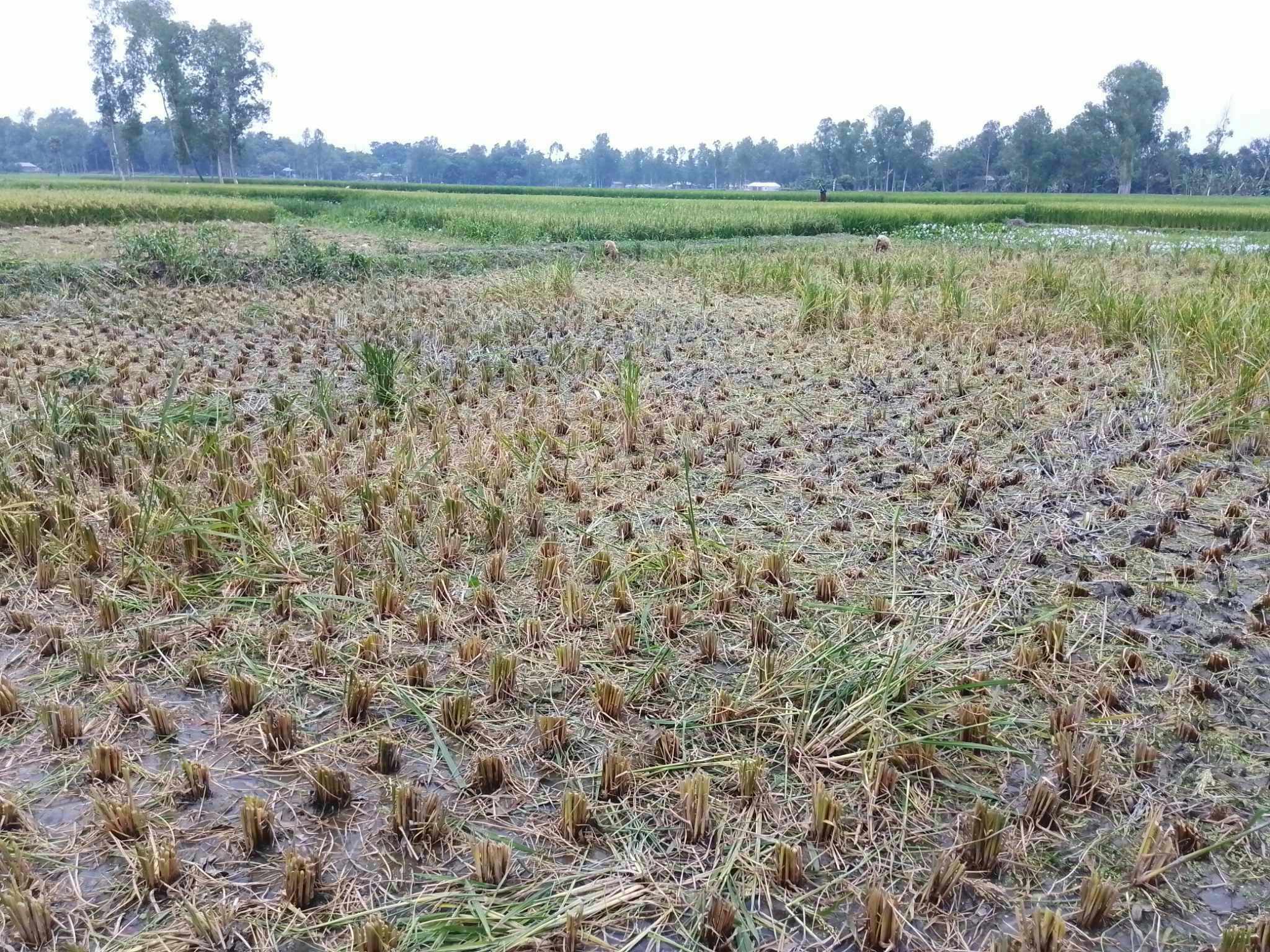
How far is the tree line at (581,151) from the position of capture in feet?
163

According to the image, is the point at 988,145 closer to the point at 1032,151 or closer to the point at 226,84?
the point at 1032,151

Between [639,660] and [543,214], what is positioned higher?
[543,214]

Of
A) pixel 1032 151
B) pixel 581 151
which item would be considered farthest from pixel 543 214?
pixel 581 151

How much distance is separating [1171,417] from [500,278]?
25.7 ft

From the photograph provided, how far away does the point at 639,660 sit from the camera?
243 cm

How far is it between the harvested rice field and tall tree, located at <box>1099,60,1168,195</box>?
67621 mm

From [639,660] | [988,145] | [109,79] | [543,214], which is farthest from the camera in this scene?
[988,145]

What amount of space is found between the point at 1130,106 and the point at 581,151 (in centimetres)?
7767

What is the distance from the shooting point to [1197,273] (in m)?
10.4

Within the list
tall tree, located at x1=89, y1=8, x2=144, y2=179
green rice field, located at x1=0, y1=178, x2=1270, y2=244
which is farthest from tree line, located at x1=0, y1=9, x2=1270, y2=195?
green rice field, located at x1=0, y1=178, x2=1270, y2=244

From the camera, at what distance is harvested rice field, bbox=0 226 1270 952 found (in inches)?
62.5

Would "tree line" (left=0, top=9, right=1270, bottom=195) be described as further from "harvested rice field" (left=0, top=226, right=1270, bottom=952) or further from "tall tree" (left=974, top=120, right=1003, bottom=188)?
"harvested rice field" (left=0, top=226, right=1270, bottom=952)

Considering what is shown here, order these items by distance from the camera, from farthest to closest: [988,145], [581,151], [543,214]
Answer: [581,151] < [988,145] < [543,214]

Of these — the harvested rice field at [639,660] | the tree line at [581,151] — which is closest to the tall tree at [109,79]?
the tree line at [581,151]
